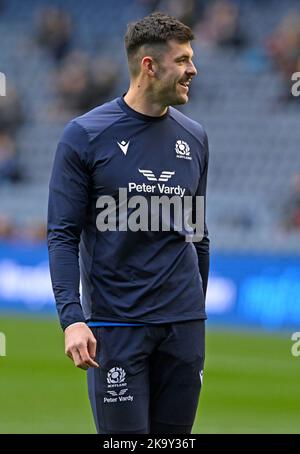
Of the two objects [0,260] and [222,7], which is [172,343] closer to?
[0,260]

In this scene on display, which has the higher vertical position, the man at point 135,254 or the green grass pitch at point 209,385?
the man at point 135,254

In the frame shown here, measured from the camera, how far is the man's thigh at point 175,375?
575 cm

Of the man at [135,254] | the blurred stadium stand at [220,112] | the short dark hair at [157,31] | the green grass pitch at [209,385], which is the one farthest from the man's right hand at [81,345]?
the blurred stadium stand at [220,112]

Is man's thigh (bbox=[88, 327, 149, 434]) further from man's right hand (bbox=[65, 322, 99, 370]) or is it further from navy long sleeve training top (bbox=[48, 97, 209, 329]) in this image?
man's right hand (bbox=[65, 322, 99, 370])

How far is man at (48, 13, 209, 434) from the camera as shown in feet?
18.6

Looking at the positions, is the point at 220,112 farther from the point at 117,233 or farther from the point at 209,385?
the point at 117,233

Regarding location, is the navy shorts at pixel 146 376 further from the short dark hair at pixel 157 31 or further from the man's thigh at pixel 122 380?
the short dark hair at pixel 157 31

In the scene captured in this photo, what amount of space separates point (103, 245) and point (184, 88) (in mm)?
848

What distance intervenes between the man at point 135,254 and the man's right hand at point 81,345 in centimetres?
14

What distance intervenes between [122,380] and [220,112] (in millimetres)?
18216

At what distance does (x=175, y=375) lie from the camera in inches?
227

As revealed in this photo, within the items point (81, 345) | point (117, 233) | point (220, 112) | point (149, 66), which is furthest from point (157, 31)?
point (220, 112)

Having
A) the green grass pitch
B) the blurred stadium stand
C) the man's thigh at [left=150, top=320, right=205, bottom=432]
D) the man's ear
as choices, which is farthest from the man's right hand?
the blurred stadium stand
